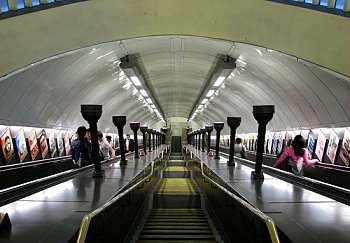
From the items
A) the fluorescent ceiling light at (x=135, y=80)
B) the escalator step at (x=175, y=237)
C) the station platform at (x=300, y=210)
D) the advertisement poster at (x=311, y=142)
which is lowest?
the escalator step at (x=175, y=237)

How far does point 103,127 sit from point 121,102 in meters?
2.02

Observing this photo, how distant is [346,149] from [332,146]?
0.87m

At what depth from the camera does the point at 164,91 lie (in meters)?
21.6

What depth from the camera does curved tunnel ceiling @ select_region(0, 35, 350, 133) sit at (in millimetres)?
9453

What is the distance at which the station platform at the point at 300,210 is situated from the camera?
2.65 metres

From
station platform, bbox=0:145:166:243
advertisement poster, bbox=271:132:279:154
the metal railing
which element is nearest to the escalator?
station platform, bbox=0:145:166:243

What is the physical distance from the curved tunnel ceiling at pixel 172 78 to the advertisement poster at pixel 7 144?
523 mm

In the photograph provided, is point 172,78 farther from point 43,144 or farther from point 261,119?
point 261,119

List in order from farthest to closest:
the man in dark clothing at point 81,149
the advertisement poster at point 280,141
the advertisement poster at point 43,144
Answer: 1. the advertisement poster at point 280,141
2. the advertisement poster at point 43,144
3. the man in dark clothing at point 81,149

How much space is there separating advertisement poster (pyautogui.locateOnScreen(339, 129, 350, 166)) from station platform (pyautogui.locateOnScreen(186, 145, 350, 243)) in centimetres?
626

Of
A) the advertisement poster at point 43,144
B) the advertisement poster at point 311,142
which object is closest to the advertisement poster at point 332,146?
the advertisement poster at point 311,142

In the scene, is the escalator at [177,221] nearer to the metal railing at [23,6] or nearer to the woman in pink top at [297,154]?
the woman in pink top at [297,154]

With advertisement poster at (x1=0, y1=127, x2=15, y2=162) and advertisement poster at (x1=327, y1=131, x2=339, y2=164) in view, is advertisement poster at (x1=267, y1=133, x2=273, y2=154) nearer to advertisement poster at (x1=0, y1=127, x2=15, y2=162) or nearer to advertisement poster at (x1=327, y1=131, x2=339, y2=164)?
advertisement poster at (x1=327, y1=131, x2=339, y2=164)

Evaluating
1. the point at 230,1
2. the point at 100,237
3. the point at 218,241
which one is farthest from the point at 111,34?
the point at 218,241
